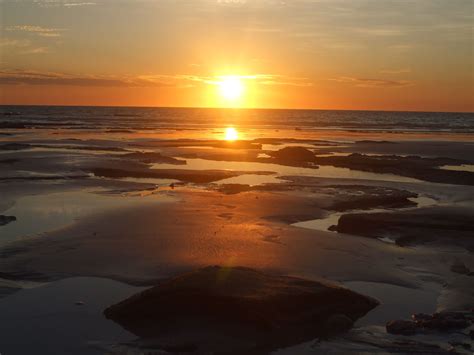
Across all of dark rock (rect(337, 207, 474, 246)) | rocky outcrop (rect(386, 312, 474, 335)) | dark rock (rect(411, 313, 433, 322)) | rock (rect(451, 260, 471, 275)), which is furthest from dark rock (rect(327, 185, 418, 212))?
rocky outcrop (rect(386, 312, 474, 335))

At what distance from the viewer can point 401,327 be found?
8.51 m

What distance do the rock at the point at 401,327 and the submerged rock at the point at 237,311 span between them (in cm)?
61

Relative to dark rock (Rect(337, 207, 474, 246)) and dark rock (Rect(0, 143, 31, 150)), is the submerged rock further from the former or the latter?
dark rock (Rect(0, 143, 31, 150))

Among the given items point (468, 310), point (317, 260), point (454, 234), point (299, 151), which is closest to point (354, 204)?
point (454, 234)

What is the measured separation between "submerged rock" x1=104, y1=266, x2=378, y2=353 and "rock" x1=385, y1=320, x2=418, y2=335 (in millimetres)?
610

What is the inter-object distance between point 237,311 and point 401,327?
2445 millimetres

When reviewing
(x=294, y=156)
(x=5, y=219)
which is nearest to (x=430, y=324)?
(x=5, y=219)

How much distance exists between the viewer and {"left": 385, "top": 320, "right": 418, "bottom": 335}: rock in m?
8.45

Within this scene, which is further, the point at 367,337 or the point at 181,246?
the point at 181,246

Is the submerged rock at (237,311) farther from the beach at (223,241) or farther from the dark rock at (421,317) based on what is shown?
the dark rock at (421,317)

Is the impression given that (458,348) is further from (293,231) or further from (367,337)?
(293,231)

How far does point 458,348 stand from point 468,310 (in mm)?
1801

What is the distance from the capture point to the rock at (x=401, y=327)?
8.45 meters

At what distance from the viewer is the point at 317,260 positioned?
12492mm
